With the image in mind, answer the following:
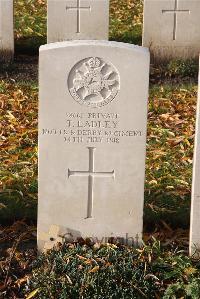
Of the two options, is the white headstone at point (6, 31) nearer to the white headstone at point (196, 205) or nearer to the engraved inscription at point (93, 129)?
the engraved inscription at point (93, 129)

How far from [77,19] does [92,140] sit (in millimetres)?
5035

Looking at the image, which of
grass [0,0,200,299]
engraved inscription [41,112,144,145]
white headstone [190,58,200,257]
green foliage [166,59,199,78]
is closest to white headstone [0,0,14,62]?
grass [0,0,200,299]

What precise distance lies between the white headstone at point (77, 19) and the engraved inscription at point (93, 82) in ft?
16.0

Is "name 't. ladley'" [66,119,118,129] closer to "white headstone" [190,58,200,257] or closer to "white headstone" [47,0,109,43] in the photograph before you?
"white headstone" [190,58,200,257]

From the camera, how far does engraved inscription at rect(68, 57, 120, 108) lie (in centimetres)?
459

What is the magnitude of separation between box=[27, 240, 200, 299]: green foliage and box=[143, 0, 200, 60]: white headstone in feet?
17.0

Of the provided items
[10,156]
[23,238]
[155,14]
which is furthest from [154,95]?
[23,238]

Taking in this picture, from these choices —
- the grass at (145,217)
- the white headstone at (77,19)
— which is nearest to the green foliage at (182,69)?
the grass at (145,217)

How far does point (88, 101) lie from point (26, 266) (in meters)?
1.19

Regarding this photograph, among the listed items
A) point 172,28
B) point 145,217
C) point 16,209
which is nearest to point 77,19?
point 172,28

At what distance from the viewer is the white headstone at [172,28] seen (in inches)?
371

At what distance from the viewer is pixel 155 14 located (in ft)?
30.9

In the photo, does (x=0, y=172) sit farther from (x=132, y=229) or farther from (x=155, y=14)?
(x=155, y=14)

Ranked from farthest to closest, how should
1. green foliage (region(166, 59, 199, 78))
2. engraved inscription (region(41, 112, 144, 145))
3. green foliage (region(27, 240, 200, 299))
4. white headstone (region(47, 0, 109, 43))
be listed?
green foliage (region(166, 59, 199, 78))
white headstone (region(47, 0, 109, 43))
engraved inscription (region(41, 112, 144, 145))
green foliage (region(27, 240, 200, 299))
